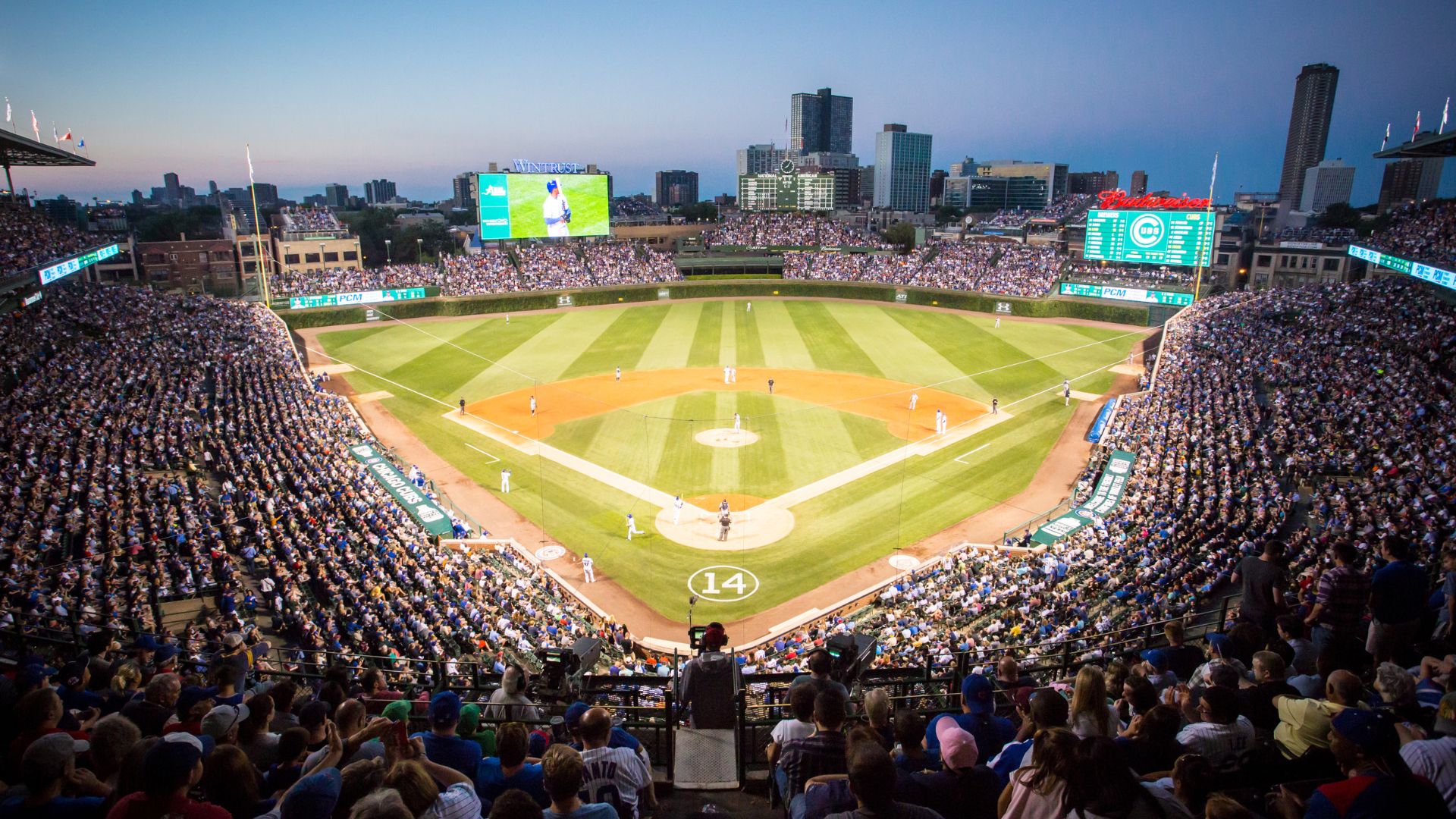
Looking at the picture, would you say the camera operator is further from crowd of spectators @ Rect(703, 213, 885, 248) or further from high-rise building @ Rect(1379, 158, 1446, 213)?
high-rise building @ Rect(1379, 158, 1446, 213)

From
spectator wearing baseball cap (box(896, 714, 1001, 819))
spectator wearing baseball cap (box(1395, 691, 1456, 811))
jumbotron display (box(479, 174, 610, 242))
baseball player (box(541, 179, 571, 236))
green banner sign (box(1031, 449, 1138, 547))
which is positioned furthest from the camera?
baseball player (box(541, 179, 571, 236))

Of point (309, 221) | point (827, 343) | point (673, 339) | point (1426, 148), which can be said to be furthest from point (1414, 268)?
point (309, 221)

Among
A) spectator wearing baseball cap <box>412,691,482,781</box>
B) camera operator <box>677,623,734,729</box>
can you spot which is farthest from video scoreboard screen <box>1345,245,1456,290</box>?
spectator wearing baseball cap <box>412,691,482,781</box>

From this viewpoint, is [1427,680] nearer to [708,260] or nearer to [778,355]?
[778,355]

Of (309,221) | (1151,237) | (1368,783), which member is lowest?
(1368,783)

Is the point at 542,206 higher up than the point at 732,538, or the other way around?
the point at 542,206

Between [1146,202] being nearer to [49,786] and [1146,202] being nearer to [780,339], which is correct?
[780,339]

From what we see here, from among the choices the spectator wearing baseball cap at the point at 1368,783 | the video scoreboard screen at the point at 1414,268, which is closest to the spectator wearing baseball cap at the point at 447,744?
the spectator wearing baseball cap at the point at 1368,783
